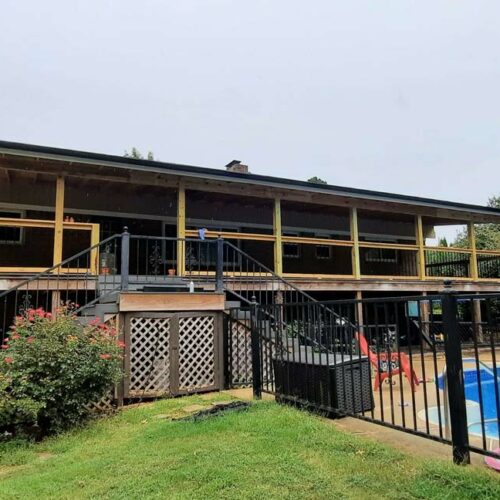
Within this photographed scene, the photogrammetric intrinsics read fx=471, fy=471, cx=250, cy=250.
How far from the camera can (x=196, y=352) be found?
8.11m

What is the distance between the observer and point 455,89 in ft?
64.4

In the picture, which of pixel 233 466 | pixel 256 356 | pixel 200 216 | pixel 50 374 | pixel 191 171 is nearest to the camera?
pixel 233 466

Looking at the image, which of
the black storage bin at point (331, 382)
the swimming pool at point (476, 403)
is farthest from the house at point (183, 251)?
the swimming pool at point (476, 403)

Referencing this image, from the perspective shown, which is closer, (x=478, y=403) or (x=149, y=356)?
(x=478, y=403)

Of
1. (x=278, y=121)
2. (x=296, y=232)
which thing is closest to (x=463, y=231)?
(x=278, y=121)

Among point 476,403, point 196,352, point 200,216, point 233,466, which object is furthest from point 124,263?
point 200,216

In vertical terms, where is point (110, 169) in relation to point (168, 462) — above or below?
above

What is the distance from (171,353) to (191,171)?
511 cm

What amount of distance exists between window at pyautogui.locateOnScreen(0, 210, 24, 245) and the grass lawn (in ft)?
25.9

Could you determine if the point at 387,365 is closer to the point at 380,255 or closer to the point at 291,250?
the point at 291,250

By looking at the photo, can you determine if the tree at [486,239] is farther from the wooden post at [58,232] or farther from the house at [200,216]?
the wooden post at [58,232]

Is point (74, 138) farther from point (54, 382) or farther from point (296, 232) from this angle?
point (54, 382)

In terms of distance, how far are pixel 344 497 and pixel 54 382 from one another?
4.06 metres

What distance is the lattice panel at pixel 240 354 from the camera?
8.33 metres
